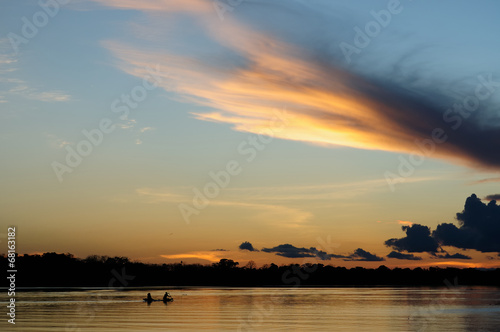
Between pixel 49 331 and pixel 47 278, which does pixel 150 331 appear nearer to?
pixel 49 331

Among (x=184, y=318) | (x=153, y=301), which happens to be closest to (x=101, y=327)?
(x=184, y=318)

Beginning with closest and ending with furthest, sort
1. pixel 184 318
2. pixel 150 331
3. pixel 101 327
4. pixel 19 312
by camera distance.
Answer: pixel 150 331 → pixel 101 327 → pixel 184 318 → pixel 19 312

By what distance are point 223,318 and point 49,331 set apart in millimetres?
21818

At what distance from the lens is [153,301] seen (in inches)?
3935

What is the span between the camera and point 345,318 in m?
65.4

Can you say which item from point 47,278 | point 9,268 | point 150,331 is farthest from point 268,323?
point 47,278

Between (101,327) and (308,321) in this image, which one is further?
(308,321)

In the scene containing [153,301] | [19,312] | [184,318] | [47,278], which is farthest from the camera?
[47,278]

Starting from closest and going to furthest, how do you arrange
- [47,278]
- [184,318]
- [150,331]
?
[150,331] → [184,318] → [47,278]

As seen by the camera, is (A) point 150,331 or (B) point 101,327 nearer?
(A) point 150,331

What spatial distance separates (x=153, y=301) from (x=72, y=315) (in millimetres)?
32352

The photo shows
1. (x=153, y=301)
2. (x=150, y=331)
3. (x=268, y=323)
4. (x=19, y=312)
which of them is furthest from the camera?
(x=153, y=301)

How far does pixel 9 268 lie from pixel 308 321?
14487cm

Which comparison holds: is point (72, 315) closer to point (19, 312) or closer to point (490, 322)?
point (19, 312)
